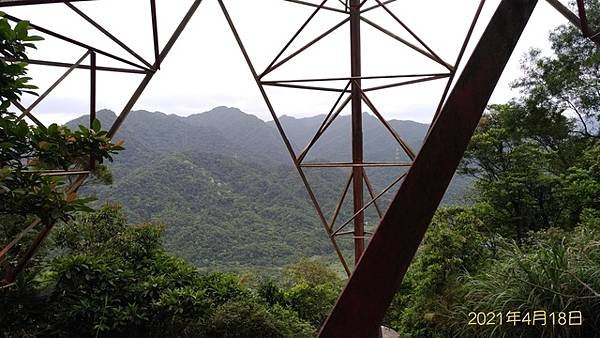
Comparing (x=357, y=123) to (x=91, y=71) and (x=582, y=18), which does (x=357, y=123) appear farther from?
(x=91, y=71)

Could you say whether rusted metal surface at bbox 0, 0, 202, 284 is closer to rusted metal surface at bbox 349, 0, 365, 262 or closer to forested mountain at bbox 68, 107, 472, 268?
rusted metal surface at bbox 349, 0, 365, 262

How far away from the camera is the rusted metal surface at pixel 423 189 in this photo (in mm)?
1629

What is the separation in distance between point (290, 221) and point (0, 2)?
11924mm

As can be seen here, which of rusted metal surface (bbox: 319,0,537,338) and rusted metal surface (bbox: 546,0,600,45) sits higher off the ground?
rusted metal surface (bbox: 546,0,600,45)

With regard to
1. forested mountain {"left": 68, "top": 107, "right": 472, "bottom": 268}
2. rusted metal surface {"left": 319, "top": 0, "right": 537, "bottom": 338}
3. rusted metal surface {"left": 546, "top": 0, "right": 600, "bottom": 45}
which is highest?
rusted metal surface {"left": 546, "top": 0, "right": 600, "bottom": 45}

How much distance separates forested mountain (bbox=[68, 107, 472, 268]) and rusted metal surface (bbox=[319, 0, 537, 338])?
9.64 meters

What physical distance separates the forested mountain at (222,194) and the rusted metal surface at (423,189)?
9.64 metres

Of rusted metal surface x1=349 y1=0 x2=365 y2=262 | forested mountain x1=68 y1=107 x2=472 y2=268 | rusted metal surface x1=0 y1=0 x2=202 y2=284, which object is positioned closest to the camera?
rusted metal surface x1=0 y1=0 x2=202 y2=284

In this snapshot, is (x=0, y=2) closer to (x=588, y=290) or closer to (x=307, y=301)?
(x=588, y=290)

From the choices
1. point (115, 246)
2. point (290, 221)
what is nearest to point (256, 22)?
point (115, 246)

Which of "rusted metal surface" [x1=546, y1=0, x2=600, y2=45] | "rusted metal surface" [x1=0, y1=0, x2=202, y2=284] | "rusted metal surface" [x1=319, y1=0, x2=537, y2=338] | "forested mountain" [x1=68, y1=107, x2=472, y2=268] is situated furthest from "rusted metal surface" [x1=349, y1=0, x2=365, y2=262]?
"forested mountain" [x1=68, y1=107, x2=472, y2=268]

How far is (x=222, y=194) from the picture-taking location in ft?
49.0

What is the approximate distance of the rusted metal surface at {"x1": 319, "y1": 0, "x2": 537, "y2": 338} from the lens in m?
1.63

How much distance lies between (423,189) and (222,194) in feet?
44.7
